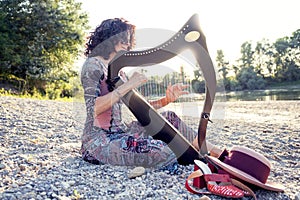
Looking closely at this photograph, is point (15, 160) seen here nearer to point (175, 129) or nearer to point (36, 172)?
point (36, 172)

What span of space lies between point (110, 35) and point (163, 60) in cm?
65

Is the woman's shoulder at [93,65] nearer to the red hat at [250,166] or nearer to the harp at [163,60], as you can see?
the harp at [163,60]

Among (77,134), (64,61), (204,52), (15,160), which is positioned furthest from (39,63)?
(204,52)

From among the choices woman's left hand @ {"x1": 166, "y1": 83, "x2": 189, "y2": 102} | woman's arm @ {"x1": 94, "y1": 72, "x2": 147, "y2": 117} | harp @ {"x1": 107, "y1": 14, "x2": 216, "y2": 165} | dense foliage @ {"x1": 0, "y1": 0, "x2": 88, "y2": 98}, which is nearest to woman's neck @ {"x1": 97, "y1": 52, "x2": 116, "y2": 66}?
harp @ {"x1": 107, "y1": 14, "x2": 216, "y2": 165}

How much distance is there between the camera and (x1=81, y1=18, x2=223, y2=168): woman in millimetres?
2979

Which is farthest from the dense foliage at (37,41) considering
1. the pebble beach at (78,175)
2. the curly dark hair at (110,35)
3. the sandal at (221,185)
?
the sandal at (221,185)

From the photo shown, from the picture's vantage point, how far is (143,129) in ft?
10.2

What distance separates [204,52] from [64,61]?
608 inches

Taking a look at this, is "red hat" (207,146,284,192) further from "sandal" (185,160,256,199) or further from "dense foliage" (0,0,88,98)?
"dense foliage" (0,0,88,98)

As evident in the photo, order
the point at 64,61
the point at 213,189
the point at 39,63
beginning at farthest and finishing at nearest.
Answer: the point at 64,61 → the point at 39,63 → the point at 213,189

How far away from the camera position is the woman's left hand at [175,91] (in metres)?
3.26

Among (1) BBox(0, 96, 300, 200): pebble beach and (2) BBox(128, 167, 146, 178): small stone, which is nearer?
(1) BBox(0, 96, 300, 200): pebble beach

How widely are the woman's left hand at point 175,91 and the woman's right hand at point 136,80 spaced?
1.81 feet

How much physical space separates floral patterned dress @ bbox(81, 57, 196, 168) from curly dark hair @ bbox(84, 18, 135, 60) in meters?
0.13
